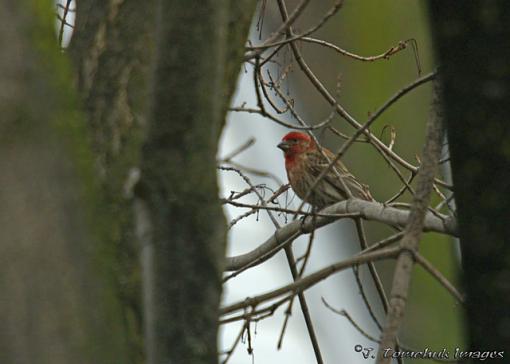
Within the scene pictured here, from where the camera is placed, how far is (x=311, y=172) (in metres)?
8.98

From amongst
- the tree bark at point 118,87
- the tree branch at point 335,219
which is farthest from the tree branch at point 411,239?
the tree bark at point 118,87

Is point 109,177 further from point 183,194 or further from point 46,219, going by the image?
point 46,219

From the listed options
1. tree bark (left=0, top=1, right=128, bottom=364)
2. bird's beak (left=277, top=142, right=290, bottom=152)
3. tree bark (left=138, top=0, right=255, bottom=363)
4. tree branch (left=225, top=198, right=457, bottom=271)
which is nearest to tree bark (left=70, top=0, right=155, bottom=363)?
tree bark (left=138, top=0, right=255, bottom=363)

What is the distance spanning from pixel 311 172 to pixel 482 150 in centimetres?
656

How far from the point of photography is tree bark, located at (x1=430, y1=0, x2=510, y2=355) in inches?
93.7

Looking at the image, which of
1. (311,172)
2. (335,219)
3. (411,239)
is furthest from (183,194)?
(311,172)

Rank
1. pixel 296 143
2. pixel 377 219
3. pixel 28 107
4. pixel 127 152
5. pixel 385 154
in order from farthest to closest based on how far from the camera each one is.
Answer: pixel 296 143, pixel 385 154, pixel 377 219, pixel 127 152, pixel 28 107

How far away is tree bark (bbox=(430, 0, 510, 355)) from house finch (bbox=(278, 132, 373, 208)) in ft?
15.5

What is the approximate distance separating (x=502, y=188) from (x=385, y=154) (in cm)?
341

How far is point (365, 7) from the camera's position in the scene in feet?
24.2

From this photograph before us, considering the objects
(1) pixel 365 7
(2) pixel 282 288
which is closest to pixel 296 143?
(1) pixel 365 7

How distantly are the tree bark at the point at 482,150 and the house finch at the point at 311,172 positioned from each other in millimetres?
4713

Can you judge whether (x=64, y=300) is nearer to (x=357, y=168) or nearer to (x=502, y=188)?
(x=502, y=188)

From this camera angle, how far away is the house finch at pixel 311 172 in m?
7.63
